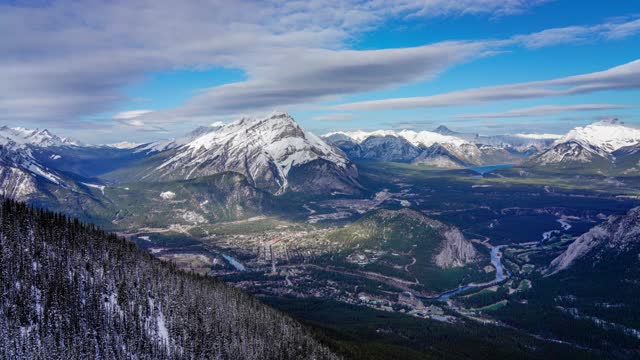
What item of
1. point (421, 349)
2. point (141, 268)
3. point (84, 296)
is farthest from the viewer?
point (421, 349)

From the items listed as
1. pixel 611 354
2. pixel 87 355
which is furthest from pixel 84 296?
pixel 611 354

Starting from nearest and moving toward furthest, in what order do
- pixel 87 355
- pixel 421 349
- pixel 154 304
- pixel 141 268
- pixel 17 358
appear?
pixel 17 358 < pixel 87 355 < pixel 154 304 < pixel 141 268 < pixel 421 349

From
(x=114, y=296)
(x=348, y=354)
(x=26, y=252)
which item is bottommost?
(x=348, y=354)

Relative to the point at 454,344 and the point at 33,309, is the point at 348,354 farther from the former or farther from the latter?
the point at 33,309

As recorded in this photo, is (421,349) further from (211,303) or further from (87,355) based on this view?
(87,355)

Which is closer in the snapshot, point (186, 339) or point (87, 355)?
point (87, 355)

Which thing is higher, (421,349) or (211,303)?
(211,303)

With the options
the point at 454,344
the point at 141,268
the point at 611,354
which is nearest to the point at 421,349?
the point at 454,344
